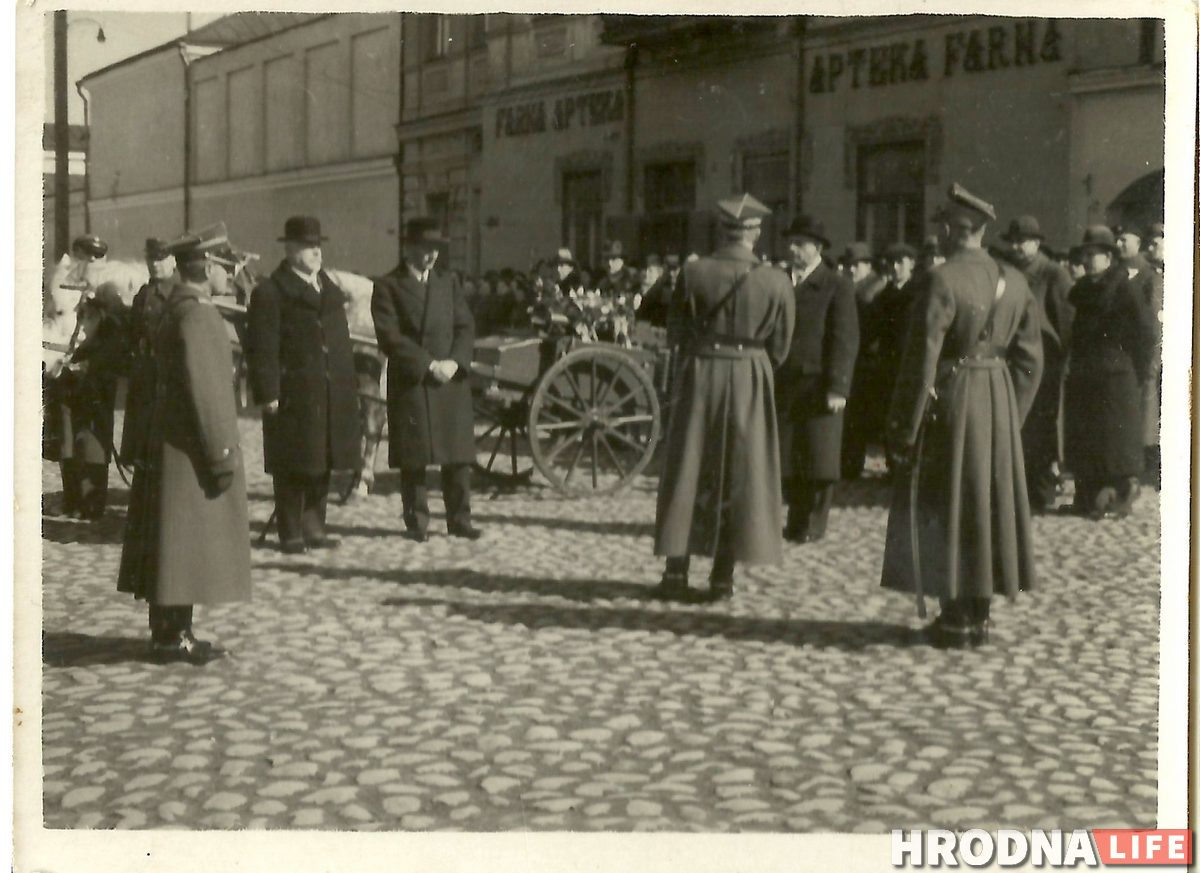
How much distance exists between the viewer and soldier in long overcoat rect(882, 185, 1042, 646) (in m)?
5.86

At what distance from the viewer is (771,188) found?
1162cm

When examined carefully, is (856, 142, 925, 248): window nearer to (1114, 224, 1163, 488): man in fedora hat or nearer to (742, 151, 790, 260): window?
(742, 151, 790, 260): window

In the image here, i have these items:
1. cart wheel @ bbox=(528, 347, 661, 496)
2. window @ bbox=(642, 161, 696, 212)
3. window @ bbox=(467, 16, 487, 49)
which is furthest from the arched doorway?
window @ bbox=(642, 161, 696, 212)

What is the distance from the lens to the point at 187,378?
5438 mm

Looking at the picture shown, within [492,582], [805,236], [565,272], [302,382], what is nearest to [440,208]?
[565,272]

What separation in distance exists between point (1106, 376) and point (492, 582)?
3200 millimetres

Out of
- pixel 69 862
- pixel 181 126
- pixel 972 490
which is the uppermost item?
pixel 181 126

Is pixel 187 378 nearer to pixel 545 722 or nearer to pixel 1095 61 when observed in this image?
pixel 545 722

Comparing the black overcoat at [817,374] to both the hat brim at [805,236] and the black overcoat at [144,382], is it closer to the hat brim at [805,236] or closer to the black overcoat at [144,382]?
the hat brim at [805,236]

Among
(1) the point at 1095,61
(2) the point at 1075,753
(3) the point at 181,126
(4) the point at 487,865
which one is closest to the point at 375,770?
(4) the point at 487,865

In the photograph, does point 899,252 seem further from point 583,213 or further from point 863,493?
point 583,213

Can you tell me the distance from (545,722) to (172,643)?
4.98 feet

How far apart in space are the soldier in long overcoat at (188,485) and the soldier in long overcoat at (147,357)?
0.07 meters

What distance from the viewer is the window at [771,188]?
439 inches
